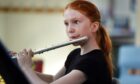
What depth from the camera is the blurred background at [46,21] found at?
5.02 metres

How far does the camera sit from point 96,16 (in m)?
1.53

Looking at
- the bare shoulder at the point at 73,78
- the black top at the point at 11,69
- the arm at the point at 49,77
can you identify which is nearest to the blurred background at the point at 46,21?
the arm at the point at 49,77

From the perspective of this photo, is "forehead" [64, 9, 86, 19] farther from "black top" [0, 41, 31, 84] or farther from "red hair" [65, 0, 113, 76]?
"black top" [0, 41, 31, 84]

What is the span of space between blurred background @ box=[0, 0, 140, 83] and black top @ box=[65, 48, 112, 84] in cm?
345

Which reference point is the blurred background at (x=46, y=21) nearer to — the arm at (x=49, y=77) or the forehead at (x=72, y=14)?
the arm at (x=49, y=77)

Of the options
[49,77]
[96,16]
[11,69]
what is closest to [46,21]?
[49,77]

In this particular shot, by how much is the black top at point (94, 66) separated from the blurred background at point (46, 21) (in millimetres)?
3445

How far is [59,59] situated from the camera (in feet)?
16.0

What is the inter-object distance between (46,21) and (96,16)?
3538mm

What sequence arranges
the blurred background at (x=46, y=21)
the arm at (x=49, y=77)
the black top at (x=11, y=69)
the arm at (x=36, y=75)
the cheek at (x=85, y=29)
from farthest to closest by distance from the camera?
the blurred background at (x=46, y=21), the arm at (x=49, y=77), the cheek at (x=85, y=29), the arm at (x=36, y=75), the black top at (x=11, y=69)

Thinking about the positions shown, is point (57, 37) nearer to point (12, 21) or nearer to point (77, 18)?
point (12, 21)

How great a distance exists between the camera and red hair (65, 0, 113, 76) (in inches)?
59.0

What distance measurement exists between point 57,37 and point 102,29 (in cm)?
348

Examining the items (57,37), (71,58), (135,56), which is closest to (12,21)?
(57,37)
